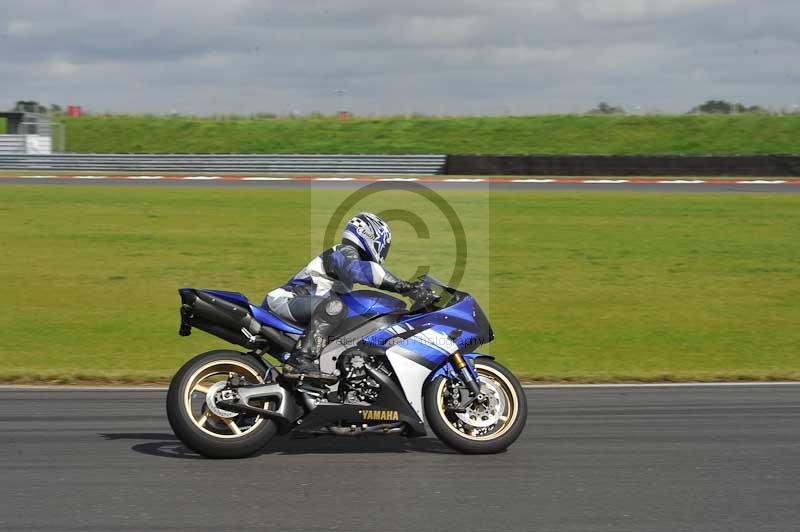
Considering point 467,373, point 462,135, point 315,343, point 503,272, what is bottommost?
point 503,272

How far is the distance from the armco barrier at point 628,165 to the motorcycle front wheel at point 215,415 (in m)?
26.0

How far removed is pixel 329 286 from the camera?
23.2 feet

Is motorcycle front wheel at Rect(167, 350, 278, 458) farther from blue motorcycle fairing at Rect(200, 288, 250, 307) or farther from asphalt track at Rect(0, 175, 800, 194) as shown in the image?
asphalt track at Rect(0, 175, 800, 194)

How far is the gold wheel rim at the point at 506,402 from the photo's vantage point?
689 cm

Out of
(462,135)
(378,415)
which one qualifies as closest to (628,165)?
(462,135)

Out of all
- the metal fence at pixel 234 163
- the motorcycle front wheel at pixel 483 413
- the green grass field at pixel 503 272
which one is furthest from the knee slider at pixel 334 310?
the metal fence at pixel 234 163

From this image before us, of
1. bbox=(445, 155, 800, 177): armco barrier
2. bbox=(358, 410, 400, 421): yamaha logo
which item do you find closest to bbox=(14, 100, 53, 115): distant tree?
bbox=(445, 155, 800, 177): armco barrier

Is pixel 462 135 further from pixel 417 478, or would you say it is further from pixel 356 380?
pixel 417 478

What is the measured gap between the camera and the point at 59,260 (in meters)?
17.9

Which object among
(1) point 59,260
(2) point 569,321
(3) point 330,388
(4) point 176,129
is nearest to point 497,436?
(3) point 330,388

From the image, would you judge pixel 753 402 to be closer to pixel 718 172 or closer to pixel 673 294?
pixel 673 294

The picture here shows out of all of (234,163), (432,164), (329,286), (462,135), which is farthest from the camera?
(462,135)

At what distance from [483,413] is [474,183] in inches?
877

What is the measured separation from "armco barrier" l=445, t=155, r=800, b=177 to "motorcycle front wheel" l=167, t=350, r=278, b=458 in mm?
26026
